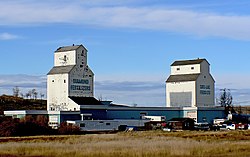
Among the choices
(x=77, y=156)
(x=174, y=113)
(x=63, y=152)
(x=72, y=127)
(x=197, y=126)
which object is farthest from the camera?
(x=174, y=113)

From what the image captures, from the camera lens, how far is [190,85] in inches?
3324

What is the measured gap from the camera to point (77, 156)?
26.9m

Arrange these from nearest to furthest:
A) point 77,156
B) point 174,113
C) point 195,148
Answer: point 77,156 < point 195,148 < point 174,113

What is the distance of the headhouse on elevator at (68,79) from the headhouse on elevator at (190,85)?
16.2 m

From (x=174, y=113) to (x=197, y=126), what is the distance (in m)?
9.76

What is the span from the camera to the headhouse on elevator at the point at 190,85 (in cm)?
8450

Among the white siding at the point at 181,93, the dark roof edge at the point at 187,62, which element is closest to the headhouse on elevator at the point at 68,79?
the white siding at the point at 181,93

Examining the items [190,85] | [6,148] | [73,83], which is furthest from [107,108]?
[6,148]

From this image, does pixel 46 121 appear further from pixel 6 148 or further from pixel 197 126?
pixel 6 148

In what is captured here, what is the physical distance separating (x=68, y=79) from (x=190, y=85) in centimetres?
2118

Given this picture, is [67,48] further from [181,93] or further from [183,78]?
[181,93]

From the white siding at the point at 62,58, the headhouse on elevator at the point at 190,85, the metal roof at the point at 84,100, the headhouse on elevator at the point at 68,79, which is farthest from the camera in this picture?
the headhouse on elevator at the point at 190,85

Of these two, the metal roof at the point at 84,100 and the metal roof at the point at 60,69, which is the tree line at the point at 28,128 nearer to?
the metal roof at the point at 84,100

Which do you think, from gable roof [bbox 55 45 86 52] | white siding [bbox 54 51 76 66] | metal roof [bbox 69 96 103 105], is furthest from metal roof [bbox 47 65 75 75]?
metal roof [bbox 69 96 103 105]
